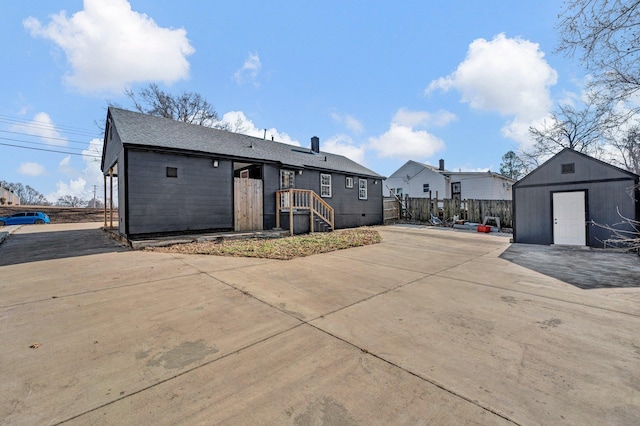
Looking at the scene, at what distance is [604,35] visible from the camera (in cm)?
445

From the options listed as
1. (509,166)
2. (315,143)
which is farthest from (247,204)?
(509,166)

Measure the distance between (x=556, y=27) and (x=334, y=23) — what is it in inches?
295

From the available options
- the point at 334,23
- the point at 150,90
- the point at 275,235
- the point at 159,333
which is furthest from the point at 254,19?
the point at 150,90

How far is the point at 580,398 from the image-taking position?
1.86 meters

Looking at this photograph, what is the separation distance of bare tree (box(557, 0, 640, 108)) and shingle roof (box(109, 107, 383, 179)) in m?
9.95

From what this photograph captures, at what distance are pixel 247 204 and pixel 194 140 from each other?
3.35 metres

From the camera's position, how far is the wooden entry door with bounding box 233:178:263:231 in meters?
11.0

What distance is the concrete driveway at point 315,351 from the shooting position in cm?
175

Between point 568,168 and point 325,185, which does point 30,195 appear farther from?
point 568,168

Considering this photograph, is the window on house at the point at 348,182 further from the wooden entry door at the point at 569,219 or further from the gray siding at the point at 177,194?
the wooden entry door at the point at 569,219

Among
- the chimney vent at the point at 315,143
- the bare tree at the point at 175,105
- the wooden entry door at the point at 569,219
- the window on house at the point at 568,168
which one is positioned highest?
→ the bare tree at the point at 175,105

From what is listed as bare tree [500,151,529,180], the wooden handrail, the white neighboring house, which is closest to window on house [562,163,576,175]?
the wooden handrail

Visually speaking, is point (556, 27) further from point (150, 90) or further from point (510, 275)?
point (150, 90)

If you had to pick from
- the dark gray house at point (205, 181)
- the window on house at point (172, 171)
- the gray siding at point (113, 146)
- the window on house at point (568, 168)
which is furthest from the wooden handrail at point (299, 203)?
the window on house at point (568, 168)
